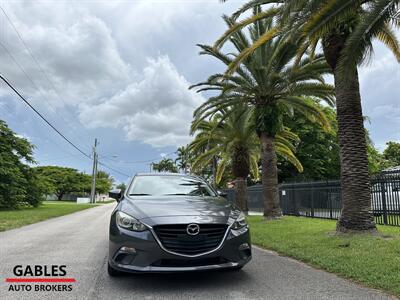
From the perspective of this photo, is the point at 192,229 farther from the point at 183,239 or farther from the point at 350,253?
the point at 350,253

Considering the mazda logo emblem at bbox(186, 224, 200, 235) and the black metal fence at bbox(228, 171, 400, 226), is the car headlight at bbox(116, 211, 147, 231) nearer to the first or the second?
the mazda logo emblem at bbox(186, 224, 200, 235)

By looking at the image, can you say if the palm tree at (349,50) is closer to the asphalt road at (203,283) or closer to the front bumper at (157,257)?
the asphalt road at (203,283)

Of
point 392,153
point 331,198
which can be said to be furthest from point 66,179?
point 331,198

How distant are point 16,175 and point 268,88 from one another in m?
20.7

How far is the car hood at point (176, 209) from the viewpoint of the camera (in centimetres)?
484

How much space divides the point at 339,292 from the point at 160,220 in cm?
252

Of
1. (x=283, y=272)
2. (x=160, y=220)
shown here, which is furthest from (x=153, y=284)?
(x=283, y=272)

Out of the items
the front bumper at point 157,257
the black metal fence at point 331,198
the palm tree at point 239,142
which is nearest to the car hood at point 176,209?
the front bumper at point 157,257

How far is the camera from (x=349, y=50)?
8.41 meters

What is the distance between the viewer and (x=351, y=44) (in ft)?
Answer: 27.3

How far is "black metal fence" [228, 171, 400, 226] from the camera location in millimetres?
12578

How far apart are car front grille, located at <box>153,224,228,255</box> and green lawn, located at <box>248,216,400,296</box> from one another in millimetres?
2417

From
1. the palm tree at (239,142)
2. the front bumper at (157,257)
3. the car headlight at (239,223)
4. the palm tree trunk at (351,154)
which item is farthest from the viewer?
the palm tree at (239,142)

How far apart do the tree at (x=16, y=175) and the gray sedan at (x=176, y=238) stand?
2469 cm
